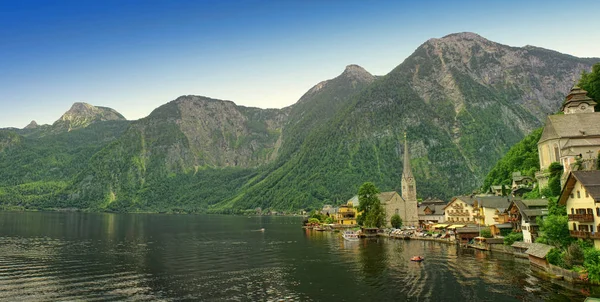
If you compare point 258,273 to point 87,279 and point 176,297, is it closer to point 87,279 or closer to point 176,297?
point 176,297

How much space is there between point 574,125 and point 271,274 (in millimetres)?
78081

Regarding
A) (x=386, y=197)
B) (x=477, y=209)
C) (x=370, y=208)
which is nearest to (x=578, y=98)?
(x=477, y=209)

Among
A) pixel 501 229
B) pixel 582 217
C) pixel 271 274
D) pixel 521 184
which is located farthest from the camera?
pixel 521 184

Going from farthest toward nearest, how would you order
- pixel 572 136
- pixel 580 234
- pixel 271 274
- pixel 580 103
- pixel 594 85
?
pixel 594 85 < pixel 580 103 < pixel 572 136 < pixel 271 274 < pixel 580 234

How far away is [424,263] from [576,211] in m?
29.8

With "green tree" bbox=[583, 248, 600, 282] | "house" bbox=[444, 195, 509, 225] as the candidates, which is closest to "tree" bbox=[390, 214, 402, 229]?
"house" bbox=[444, 195, 509, 225]

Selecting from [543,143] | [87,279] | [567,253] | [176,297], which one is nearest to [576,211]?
[567,253]

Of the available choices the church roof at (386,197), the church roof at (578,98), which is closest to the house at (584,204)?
the church roof at (578,98)

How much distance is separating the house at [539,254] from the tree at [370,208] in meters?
81.9

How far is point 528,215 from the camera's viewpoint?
90875mm

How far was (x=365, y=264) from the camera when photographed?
85.7 m

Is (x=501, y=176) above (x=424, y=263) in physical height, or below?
above

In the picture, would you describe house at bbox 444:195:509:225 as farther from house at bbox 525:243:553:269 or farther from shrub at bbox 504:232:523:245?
house at bbox 525:243:553:269

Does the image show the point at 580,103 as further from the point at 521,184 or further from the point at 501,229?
the point at 501,229
